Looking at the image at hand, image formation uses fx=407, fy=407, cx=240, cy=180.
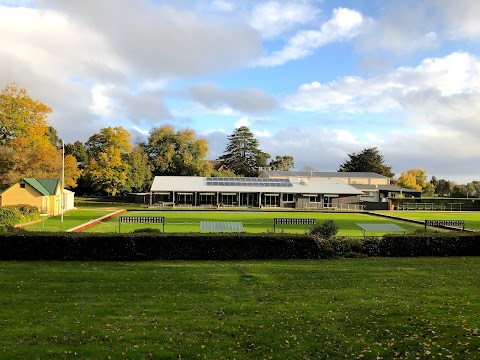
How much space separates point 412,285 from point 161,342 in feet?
23.0

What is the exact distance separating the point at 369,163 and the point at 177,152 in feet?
165

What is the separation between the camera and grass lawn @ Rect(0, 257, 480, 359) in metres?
6.08

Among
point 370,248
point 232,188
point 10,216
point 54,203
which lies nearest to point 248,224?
point 370,248

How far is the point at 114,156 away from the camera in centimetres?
5741

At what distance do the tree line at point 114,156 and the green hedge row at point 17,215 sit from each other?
1355cm

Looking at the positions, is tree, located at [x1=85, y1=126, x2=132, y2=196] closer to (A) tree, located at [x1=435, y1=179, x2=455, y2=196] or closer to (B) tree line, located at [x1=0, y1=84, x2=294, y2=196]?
(B) tree line, located at [x1=0, y1=84, x2=294, y2=196]

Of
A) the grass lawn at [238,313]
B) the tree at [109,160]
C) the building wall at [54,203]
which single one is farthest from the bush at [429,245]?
the tree at [109,160]

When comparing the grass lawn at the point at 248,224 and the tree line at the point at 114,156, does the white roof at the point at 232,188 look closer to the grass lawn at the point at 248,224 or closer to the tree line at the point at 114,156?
the tree line at the point at 114,156

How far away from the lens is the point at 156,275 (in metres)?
11.6

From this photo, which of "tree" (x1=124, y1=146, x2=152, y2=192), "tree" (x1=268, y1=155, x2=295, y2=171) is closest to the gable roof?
"tree" (x1=124, y1=146, x2=152, y2=192)

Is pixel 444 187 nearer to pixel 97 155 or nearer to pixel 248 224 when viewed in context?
pixel 97 155

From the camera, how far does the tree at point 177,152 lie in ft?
235

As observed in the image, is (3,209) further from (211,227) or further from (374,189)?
(374,189)

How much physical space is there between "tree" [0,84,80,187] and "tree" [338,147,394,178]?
73.1 m
